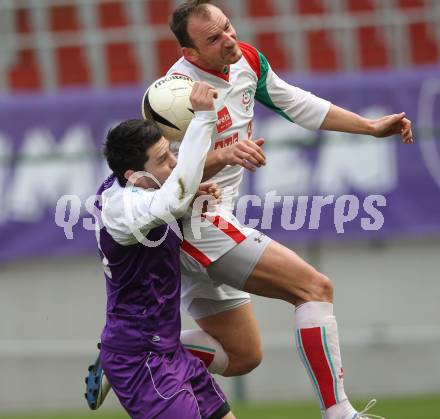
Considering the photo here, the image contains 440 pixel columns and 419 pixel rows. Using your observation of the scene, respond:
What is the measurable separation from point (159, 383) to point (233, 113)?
58.2 inches

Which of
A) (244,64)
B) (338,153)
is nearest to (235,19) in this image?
(338,153)

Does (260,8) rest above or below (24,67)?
above

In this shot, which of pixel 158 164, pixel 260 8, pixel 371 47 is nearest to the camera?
pixel 158 164

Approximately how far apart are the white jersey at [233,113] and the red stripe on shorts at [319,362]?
0.55m

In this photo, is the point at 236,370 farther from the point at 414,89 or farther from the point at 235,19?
the point at 235,19

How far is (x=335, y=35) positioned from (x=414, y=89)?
2603 millimetres

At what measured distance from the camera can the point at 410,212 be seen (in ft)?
31.8

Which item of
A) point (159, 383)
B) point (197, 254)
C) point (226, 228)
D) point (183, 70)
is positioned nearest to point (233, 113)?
point (183, 70)

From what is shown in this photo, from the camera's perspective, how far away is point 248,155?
489cm

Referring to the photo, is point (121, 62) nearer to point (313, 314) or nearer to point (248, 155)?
point (313, 314)

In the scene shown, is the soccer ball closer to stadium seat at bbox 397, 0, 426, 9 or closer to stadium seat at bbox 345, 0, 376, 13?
stadium seat at bbox 345, 0, 376, 13

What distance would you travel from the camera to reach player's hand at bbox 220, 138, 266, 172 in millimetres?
4879

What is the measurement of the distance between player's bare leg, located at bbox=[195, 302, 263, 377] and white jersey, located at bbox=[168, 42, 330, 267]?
1.70 feet

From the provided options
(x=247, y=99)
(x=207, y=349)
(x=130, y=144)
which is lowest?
(x=207, y=349)
